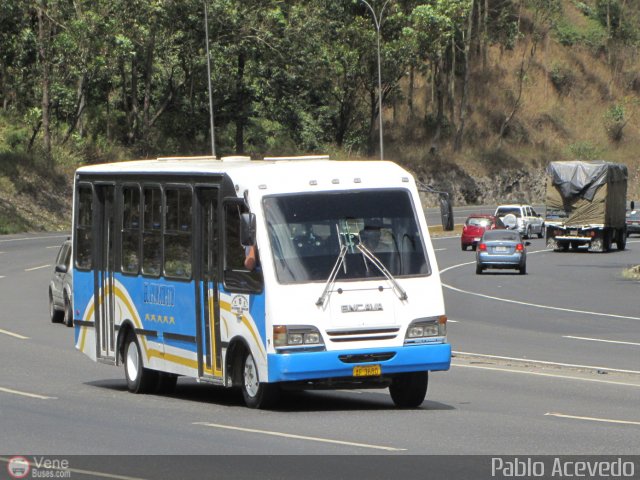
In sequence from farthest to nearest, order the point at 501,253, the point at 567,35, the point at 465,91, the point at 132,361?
1. the point at 567,35
2. the point at 465,91
3. the point at 501,253
4. the point at 132,361

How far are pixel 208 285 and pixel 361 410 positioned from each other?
2.25m

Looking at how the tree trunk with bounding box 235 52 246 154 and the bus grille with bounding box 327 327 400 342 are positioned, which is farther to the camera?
the tree trunk with bounding box 235 52 246 154

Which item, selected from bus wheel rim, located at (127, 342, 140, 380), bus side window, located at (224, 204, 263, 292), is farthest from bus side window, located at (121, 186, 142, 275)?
bus side window, located at (224, 204, 263, 292)

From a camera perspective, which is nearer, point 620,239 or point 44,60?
point 620,239

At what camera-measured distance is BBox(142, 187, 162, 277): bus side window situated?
53.2 ft

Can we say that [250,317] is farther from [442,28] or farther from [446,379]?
[442,28]

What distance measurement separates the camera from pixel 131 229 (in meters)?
16.8

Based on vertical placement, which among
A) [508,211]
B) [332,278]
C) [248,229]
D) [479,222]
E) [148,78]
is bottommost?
[508,211]

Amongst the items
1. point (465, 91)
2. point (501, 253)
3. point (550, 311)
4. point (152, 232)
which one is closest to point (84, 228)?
point (152, 232)

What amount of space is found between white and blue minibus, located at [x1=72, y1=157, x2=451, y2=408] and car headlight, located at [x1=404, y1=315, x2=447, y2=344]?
1cm

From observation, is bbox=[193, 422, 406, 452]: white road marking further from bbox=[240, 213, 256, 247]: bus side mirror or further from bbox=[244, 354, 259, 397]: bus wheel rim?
bbox=[240, 213, 256, 247]: bus side mirror

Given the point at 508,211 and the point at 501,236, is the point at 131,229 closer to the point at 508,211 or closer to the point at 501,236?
the point at 501,236

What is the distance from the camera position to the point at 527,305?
3356 cm

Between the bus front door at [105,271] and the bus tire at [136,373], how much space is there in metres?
0.42
